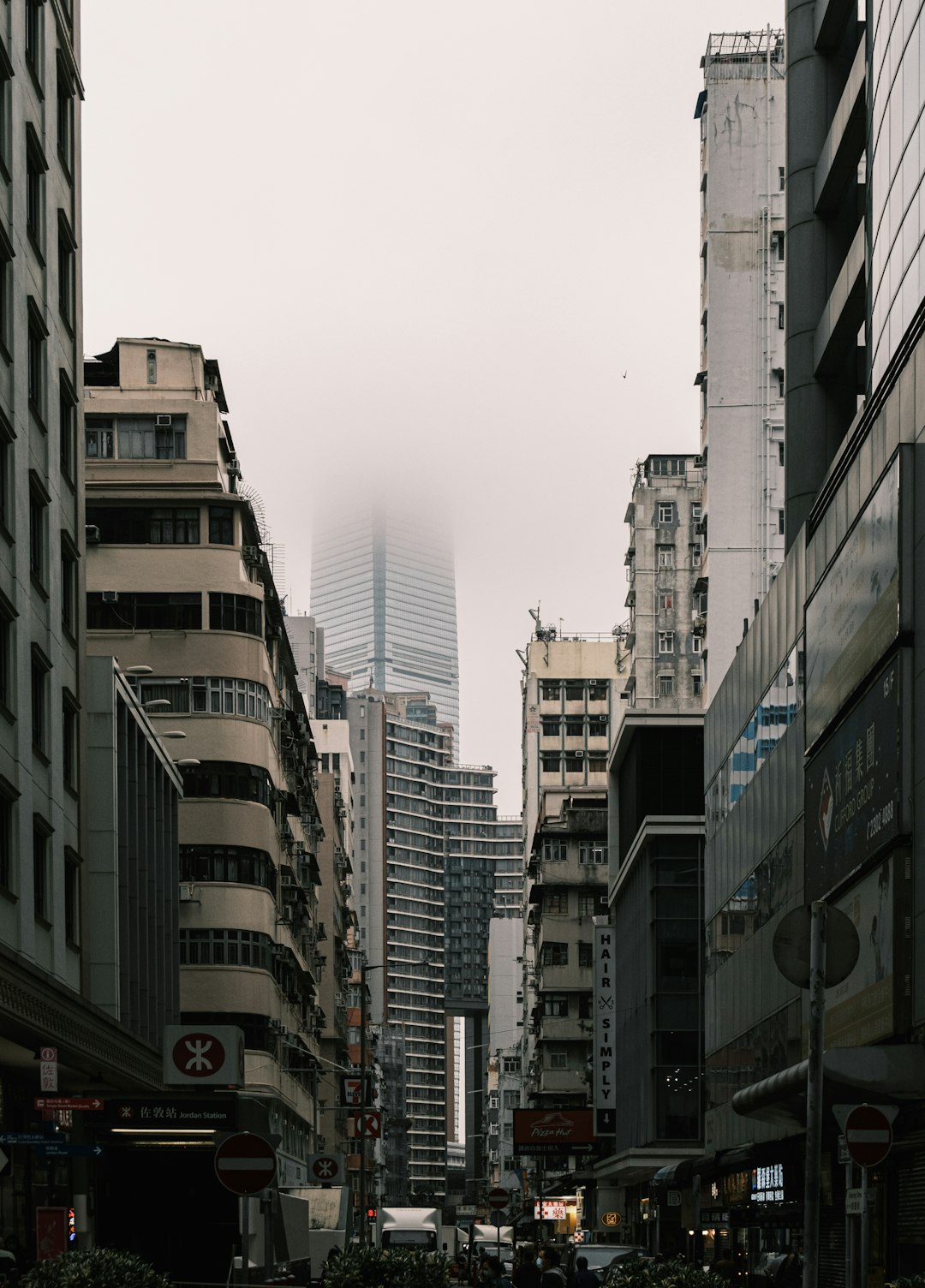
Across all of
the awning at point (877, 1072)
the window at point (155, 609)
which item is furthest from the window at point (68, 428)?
the awning at point (877, 1072)

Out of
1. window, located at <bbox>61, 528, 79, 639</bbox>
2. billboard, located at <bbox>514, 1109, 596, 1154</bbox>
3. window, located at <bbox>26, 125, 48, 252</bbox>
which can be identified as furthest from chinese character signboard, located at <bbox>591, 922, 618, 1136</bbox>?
window, located at <bbox>26, 125, 48, 252</bbox>

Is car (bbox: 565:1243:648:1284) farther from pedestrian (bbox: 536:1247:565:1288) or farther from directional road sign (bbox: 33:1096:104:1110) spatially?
directional road sign (bbox: 33:1096:104:1110)

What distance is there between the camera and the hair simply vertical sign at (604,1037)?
84000 mm

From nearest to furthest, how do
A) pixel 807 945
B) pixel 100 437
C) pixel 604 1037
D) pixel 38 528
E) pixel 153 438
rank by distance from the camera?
pixel 807 945
pixel 38 528
pixel 153 438
pixel 100 437
pixel 604 1037

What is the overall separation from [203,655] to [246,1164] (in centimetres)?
4637

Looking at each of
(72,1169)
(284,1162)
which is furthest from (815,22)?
(284,1162)

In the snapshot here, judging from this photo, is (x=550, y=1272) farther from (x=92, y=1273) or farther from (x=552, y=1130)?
(x=552, y=1130)

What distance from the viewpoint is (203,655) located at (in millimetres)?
64375

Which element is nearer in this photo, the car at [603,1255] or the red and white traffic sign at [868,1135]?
the red and white traffic sign at [868,1135]

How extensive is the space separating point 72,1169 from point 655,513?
3185 inches

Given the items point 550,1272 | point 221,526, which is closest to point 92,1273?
point 550,1272

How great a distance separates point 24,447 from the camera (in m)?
36.1

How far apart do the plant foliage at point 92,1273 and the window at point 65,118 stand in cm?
2790

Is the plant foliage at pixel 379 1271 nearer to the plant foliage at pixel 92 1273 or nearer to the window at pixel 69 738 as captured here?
the plant foliage at pixel 92 1273
